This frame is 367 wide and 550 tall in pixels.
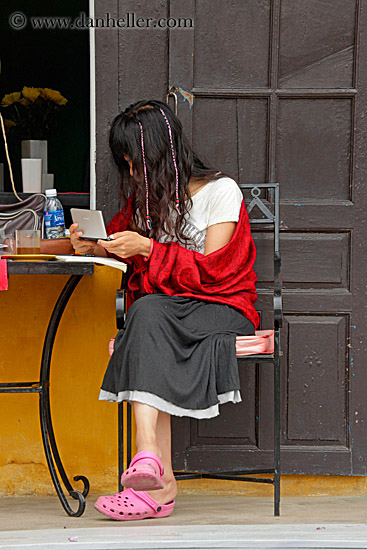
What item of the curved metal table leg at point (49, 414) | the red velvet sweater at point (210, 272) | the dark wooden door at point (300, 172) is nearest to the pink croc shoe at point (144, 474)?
the curved metal table leg at point (49, 414)

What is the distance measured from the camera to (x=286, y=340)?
9.36ft

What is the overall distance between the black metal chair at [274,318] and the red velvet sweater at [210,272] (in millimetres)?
118

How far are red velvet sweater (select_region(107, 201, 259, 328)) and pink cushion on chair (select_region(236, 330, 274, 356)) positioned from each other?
14 centimetres

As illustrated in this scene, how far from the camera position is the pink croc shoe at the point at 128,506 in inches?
90.9

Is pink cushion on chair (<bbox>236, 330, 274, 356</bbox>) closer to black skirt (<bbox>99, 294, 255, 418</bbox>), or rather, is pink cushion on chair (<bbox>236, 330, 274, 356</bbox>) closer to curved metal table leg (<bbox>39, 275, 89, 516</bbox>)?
black skirt (<bbox>99, 294, 255, 418</bbox>)

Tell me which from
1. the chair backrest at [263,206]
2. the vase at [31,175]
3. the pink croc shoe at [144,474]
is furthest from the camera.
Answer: the vase at [31,175]

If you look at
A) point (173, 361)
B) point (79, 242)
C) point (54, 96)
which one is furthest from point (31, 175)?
point (173, 361)

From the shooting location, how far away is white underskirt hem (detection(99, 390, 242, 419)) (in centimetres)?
224

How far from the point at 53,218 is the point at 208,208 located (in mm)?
566

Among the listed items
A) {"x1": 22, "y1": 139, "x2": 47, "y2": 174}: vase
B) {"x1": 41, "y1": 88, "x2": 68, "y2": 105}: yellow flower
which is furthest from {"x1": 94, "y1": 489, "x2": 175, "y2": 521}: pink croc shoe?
{"x1": 41, "y1": 88, "x2": 68, "y2": 105}: yellow flower

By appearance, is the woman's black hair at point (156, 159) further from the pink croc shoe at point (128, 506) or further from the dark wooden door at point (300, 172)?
the pink croc shoe at point (128, 506)

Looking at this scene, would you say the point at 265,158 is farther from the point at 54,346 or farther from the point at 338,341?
the point at 54,346

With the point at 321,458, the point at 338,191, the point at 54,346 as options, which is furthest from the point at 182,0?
the point at 321,458

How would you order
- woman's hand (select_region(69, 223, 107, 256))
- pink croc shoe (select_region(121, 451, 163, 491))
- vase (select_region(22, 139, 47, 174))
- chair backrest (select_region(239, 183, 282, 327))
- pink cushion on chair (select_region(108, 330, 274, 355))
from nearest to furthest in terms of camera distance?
1. pink croc shoe (select_region(121, 451, 163, 491))
2. pink cushion on chair (select_region(108, 330, 274, 355))
3. woman's hand (select_region(69, 223, 107, 256))
4. chair backrest (select_region(239, 183, 282, 327))
5. vase (select_region(22, 139, 47, 174))
